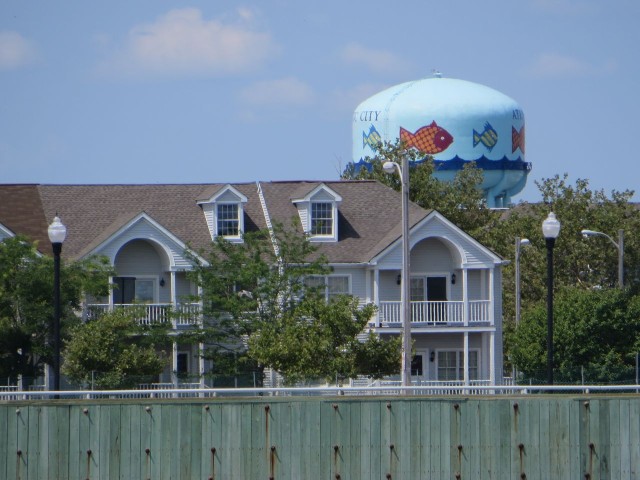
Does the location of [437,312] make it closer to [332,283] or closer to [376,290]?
[376,290]

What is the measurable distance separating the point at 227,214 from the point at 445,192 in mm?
22342

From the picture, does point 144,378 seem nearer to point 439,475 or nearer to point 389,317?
point 389,317

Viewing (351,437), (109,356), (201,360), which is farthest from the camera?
(201,360)

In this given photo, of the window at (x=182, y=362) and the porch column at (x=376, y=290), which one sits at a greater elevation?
the porch column at (x=376, y=290)

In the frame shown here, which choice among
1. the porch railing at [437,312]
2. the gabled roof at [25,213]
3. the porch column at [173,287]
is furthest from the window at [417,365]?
the gabled roof at [25,213]

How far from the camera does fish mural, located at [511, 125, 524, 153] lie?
3600 inches

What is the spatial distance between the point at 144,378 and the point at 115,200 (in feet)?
42.5

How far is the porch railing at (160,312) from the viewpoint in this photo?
158ft

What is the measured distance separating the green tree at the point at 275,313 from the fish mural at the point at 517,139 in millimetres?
41603

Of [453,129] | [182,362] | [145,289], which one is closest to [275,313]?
[182,362]

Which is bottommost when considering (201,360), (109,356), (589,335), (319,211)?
(201,360)

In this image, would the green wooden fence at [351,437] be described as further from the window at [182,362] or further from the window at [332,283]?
the window at [332,283]

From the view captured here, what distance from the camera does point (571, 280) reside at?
68000mm

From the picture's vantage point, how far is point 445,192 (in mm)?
73062
